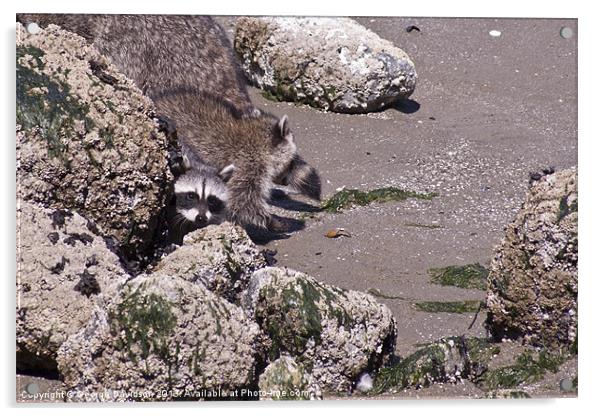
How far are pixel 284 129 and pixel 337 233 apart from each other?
4.00ft

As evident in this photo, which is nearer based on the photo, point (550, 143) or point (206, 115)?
point (550, 143)

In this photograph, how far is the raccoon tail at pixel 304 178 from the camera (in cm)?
685

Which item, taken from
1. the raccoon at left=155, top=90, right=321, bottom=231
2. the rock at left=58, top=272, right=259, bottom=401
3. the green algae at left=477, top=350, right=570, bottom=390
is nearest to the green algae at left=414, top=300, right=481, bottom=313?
the green algae at left=477, top=350, right=570, bottom=390

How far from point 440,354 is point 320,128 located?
2113 mm

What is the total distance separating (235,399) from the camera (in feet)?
16.4

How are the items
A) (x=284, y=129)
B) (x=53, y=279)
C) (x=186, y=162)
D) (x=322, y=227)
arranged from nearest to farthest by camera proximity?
(x=53, y=279) → (x=322, y=227) → (x=186, y=162) → (x=284, y=129)

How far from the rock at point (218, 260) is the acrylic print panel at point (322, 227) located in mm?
13

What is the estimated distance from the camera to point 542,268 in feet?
17.8

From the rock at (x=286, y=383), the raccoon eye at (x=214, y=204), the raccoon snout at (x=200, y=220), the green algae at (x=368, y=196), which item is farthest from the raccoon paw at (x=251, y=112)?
the rock at (x=286, y=383)

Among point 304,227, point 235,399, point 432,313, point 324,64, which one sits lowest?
point 235,399

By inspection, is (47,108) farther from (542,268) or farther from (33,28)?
(542,268)

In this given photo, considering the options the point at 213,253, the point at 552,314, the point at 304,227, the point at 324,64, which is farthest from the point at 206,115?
the point at 552,314

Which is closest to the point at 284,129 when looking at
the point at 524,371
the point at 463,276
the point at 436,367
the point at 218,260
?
the point at 218,260

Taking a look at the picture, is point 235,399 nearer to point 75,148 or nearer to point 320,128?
point 75,148
